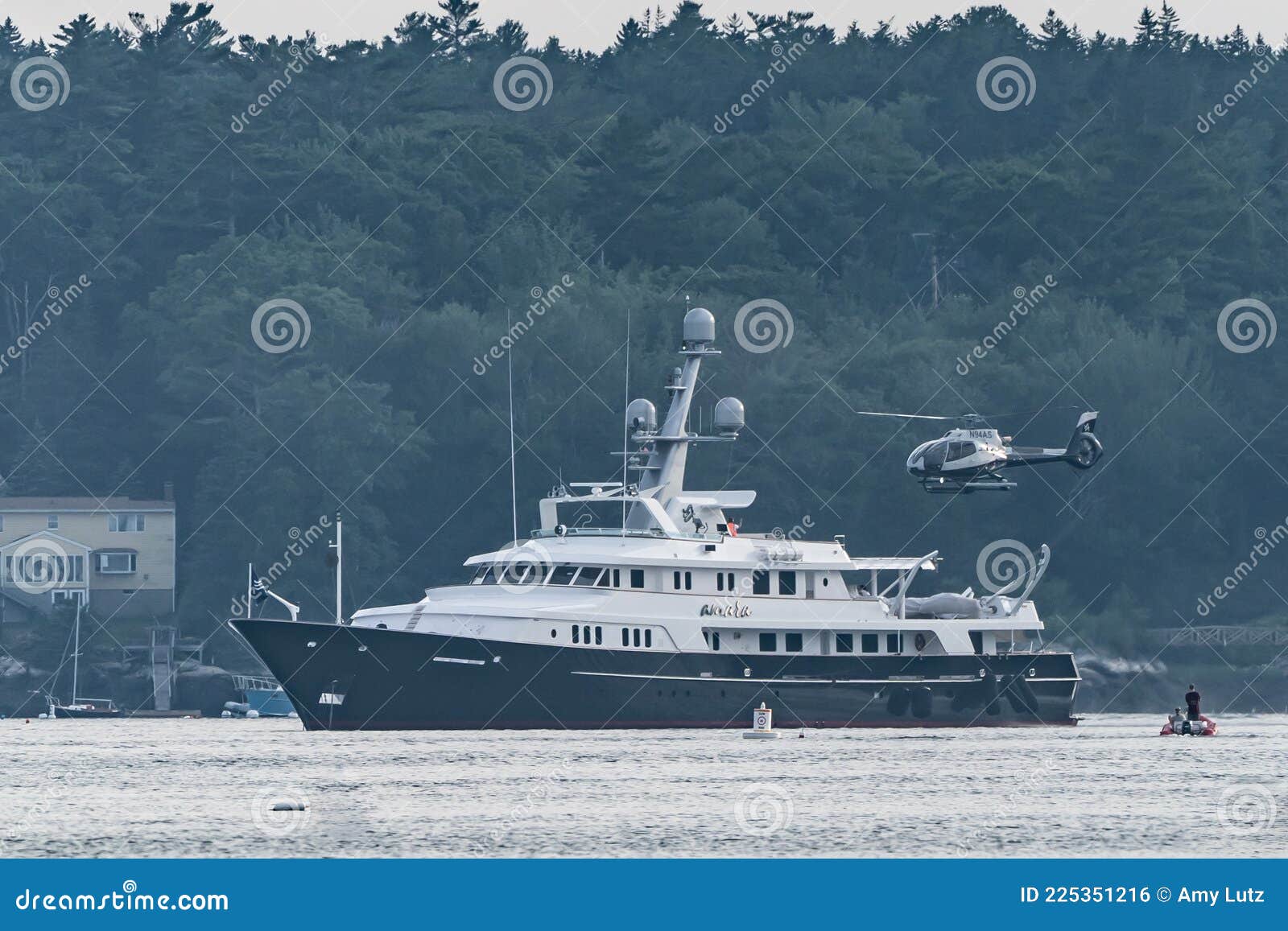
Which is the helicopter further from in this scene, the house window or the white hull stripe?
the house window

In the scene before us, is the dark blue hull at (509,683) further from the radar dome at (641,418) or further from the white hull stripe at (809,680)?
the radar dome at (641,418)

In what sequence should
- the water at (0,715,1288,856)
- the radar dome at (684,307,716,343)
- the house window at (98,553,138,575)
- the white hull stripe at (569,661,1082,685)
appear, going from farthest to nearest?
1. the house window at (98,553,138,575)
2. the radar dome at (684,307,716,343)
3. the white hull stripe at (569,661,1082,685)
4. the water at (0,715,1288,856)

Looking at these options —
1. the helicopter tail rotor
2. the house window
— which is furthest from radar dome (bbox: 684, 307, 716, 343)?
the house window

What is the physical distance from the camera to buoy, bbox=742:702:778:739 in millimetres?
63000

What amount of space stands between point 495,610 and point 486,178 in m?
74.5

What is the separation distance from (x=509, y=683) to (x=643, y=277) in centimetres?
6379

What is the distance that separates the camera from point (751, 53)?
161 m

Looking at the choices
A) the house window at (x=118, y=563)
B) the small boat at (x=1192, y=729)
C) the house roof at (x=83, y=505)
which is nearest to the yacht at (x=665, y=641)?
the small boat at (x=1192, y=729)

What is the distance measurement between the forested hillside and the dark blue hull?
41.1 metres

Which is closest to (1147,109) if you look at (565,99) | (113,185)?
(565,99)

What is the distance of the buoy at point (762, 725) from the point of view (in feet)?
207

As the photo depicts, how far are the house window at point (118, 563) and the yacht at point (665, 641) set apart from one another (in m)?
51.1

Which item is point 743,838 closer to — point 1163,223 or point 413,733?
point 413,733

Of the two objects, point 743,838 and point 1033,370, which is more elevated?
point 1033,370
